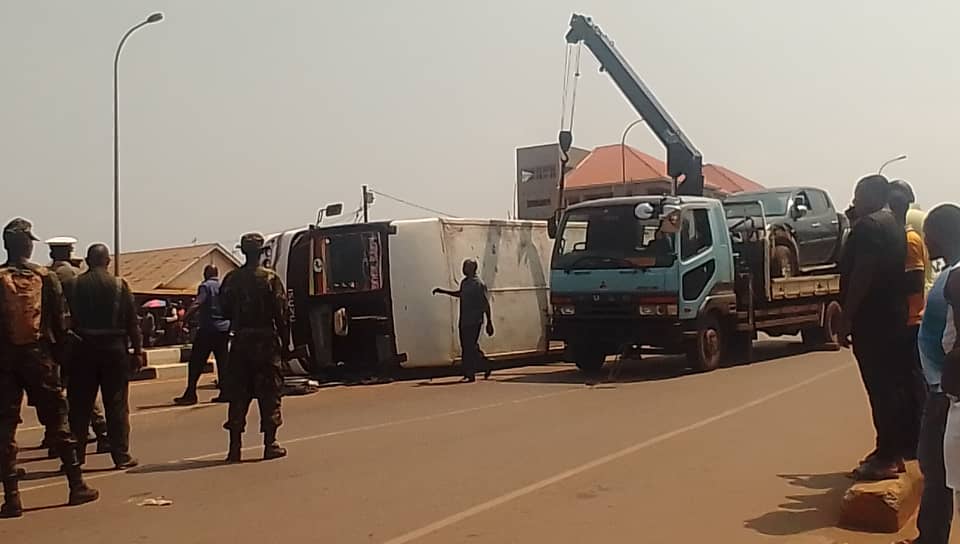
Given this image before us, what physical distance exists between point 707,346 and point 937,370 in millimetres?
10947

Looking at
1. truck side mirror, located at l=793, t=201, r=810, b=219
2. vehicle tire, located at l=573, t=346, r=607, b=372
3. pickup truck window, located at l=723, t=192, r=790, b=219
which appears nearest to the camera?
vehicle tire, located at l=573, t=346, r=607, b=372

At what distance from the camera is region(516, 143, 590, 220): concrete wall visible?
39031 millimetres

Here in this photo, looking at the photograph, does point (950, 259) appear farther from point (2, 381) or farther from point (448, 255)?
point (448, 255)

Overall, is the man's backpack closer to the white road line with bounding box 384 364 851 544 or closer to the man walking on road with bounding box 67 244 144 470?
the man walking on road with bounding box 67 244 144 470

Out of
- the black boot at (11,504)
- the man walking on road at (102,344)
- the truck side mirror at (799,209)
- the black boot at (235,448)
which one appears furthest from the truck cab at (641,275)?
the black boot at (11,504)

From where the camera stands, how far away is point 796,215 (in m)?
19.0

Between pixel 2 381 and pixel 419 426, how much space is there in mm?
4789

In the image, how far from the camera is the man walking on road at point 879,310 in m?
6.80

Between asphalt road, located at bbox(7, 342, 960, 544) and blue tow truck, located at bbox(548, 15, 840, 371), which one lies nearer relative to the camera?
asphalt road, located at bbox(7, 342, 960, 544)

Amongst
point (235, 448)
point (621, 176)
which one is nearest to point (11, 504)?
point (235, 448)

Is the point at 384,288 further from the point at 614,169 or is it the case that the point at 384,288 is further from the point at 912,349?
the point at 614,169

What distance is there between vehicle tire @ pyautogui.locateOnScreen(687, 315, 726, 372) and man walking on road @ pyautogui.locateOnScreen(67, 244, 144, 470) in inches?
350

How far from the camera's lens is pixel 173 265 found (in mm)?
51844

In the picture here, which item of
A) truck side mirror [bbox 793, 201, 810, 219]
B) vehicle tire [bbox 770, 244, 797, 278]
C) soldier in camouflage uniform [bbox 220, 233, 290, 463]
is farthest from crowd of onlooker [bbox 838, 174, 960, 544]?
truck side mirror [bbox 793, 201, 810, 219]
